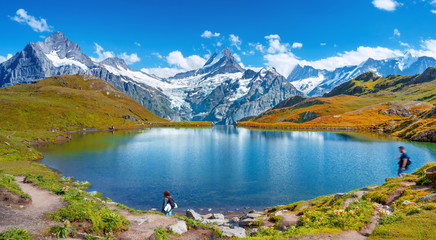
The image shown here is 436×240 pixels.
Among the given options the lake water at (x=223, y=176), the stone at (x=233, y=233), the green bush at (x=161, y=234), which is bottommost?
the lake water at (x=223, y=176)

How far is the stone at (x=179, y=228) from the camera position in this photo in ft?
64.4

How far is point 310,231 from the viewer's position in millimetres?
16984

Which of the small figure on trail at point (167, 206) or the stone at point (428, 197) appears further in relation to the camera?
the small figure on trail at point (167, 206)

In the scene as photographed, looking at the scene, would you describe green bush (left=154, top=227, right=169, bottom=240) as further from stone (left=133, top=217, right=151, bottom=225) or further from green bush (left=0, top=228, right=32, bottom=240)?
green bush (left=0, top=228, right=32, bottom=240)

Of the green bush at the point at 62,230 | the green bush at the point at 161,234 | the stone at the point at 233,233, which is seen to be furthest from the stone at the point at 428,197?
the green bush at the point at 62,230

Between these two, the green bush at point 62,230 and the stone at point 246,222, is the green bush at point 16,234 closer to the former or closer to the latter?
the green bush at point 62,230

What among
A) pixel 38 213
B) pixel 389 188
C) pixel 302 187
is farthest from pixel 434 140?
pixel 38 213

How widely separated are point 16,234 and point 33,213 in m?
6.16

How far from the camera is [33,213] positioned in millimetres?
18953

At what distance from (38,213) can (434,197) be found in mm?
32215

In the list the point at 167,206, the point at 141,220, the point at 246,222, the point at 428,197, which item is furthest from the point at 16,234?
the point at 428,197

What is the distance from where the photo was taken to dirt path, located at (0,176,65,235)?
634 inches

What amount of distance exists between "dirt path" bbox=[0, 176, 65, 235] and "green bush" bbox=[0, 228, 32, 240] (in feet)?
3.26

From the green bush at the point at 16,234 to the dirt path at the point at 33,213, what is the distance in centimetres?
99
